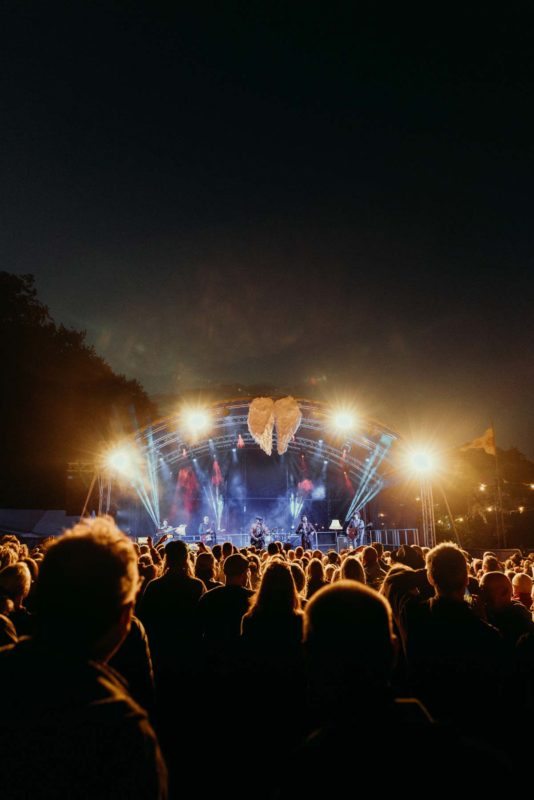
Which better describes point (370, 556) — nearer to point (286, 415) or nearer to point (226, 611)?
point (226, 611)

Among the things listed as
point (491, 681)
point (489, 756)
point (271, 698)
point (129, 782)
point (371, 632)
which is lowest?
point (271, 698)

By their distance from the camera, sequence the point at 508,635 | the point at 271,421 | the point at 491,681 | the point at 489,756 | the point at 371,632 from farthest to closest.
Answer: the point at 271,421 < the point at 508,635 < the point at 491,681 < the point at 371,632 < the point at 489,756

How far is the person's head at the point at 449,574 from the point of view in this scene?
9.55 ft

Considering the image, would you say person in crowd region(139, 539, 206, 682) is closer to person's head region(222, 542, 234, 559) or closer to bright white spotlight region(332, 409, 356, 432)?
person's head region(222, 542, 234, 559)

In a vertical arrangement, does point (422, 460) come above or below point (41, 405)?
below

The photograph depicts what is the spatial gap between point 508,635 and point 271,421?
53.0 feet

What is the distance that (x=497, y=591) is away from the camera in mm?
3861

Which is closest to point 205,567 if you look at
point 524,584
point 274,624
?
point 274,624

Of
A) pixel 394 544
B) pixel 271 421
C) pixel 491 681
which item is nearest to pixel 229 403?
pixel 271 421

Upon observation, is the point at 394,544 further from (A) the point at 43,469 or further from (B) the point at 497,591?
(B) the point at 497,591

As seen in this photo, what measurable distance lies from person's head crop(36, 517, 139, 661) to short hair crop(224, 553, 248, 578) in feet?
9.30

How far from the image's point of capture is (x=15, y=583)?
4102 mm

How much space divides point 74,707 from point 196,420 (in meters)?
20.6

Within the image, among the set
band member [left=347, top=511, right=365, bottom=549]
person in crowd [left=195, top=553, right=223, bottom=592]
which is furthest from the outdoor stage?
person in crowd [left=195, top=553, right=223, bottom=592]
